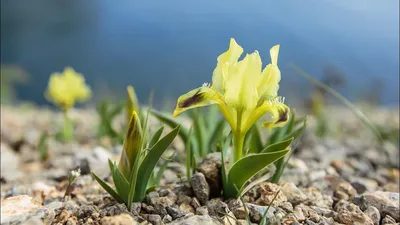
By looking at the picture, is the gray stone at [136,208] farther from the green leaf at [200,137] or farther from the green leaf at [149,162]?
the green leaf at [200,137]

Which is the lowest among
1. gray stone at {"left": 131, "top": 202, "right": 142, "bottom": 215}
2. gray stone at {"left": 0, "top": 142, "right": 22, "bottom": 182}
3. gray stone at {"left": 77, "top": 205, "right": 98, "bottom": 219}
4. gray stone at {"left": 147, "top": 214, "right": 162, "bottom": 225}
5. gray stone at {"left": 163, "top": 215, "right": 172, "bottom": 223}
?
gray stone at {"left": 163, "top": 215, "right": 172, "bottom": 223}

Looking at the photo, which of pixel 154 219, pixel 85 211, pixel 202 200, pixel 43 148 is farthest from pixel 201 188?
pixel 43 148

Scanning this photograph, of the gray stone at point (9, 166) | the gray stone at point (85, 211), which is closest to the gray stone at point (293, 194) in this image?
the gray stone at point (85, 211)

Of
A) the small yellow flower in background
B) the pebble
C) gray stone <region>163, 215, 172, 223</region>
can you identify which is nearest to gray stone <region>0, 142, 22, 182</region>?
the small yellow flower in background

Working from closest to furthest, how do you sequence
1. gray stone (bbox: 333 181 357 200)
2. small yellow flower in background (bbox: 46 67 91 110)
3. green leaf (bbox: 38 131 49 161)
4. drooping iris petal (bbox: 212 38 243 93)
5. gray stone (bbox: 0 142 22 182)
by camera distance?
1. drooping iris petal (bbox: 212 38 243 93)
2. gray stone (bbox: 333 181 357 200)
3. gray stone (bbox: 0 142 22 182)
4. green leaf (bbox: 38 131 49 161)
5. small yellow flower in background (bbox: 46 67 91 110)

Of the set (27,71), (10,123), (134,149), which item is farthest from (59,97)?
(27,71)

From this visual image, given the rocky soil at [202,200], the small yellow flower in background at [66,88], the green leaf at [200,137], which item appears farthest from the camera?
the small yellow flower in background at [66,88]

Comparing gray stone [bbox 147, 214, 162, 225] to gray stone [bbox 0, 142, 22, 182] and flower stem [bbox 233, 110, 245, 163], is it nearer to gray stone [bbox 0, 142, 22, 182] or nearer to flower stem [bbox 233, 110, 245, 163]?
flower stem [bbox 233, 110, 245, 163]

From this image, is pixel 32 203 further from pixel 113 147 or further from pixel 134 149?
pixel 113 147
